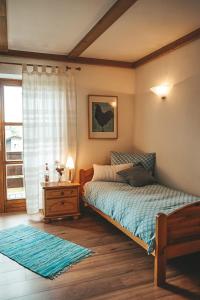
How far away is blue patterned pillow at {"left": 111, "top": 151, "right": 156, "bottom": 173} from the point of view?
405cm

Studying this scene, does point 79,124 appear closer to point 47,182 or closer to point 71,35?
point 47,182

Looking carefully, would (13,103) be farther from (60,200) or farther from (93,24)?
(93,24)

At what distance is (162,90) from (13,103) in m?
2.33

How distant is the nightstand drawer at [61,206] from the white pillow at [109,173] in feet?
1.58

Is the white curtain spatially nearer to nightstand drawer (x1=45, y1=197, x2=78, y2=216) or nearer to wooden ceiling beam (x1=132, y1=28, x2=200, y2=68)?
nightstand drawer (x1=45, y1=197, x2=78, y2=216)

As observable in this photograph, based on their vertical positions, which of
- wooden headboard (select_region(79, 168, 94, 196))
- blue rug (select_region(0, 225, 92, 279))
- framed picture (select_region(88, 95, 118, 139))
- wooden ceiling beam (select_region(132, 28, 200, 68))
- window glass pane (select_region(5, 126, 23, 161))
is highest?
wooden ceiling beam (select_region(132, 28, 200, 68))

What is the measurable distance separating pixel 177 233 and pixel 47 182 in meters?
Answer: 2.21

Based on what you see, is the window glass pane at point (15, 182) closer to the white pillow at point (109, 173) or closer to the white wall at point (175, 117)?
the white pillow at point (109, 173)

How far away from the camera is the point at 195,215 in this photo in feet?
7.86

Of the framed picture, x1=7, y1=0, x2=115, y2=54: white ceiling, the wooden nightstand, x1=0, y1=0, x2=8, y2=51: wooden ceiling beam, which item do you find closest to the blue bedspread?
the wooden nightstand

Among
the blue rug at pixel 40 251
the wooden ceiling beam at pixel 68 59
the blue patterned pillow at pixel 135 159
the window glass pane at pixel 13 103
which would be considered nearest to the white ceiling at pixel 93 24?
the wooden ceiling beam at pixel 68 59

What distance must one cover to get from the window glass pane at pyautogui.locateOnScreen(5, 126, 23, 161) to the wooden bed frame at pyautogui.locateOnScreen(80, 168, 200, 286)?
265cm

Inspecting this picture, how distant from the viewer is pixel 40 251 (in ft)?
9.23

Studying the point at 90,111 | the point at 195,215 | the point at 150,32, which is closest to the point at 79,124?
the point at 90,111
